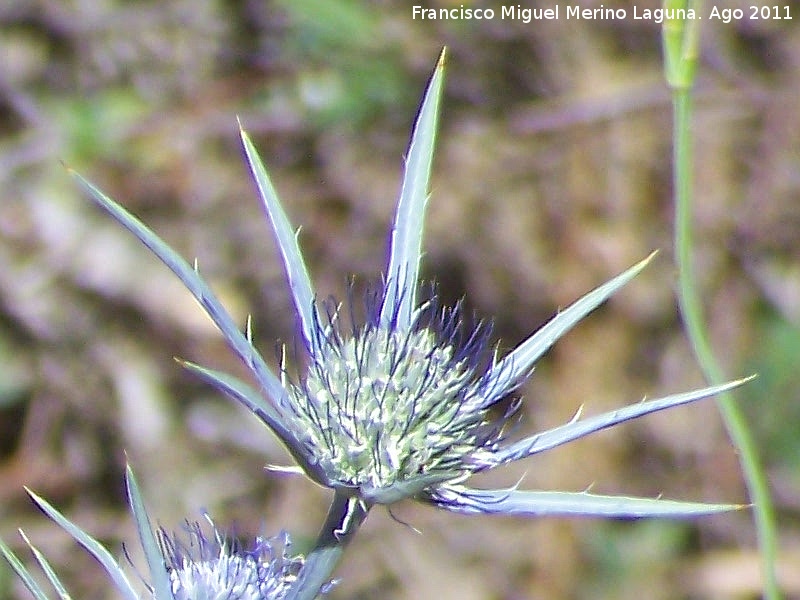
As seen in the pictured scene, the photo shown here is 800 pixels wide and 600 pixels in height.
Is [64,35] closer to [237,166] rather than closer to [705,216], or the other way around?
[237,166]

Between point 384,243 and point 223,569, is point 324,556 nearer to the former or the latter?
point 223,569

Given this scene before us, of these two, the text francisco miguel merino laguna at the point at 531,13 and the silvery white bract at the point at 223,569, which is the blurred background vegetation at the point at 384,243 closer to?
the text francisco miguel merino laguna at the point at 531,13

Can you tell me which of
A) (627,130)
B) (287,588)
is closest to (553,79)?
(627,130)

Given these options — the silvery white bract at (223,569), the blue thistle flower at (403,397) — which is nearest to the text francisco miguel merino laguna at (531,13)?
the blue thistle flower at (403,397)

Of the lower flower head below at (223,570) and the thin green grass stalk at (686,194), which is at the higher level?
the thin green grass stalk at (686,194)

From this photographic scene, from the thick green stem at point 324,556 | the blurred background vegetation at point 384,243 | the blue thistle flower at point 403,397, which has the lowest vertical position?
the blurred background vegetation at point 384,243

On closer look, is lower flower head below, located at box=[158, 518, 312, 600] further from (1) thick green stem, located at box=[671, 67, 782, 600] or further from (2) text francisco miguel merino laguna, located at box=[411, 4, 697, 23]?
(2) text francisco miguel merino laguna, located at box=[411, 4, 697, 23]
